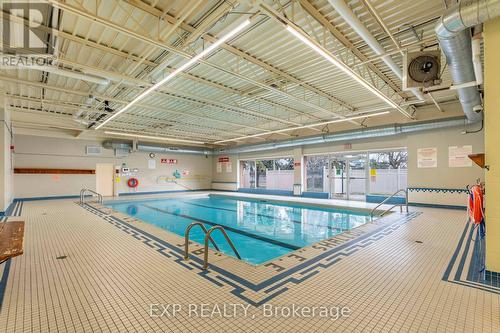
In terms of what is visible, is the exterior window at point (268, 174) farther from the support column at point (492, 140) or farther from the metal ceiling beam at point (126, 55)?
the support column at point (492, 140)

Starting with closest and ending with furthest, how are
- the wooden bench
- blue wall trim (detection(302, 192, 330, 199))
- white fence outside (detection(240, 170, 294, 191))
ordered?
the wooden bench
blue wall trim (detection(302, 192, 330, 199))
white fence outside (detection(240, 170, 294, 191))

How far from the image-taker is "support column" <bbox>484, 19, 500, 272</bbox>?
2.51 meters

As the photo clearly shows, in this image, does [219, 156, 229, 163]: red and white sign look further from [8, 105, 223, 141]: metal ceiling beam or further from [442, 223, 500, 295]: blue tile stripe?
[442, 223, 500, 295]: blue tile stripe

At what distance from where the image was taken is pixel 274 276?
8.71 feet

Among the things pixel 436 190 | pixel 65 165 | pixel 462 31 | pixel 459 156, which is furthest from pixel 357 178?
pixel 65 165

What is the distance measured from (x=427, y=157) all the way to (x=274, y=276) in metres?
7.76

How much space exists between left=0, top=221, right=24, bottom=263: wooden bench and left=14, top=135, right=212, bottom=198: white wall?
905 cm

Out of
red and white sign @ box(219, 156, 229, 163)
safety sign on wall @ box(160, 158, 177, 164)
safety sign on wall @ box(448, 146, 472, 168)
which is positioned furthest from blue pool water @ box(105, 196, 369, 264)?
red and white sign @ box(219, 156, 229, 163)

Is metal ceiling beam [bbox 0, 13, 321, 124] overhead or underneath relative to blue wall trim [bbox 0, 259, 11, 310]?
overhead

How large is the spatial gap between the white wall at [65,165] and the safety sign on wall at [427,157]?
12.2 meters

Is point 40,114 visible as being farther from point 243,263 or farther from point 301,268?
point 301,268

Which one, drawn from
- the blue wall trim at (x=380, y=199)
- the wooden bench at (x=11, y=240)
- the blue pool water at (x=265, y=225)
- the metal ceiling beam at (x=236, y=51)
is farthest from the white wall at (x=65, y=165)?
the blue wall trim at (x=380, y=199)

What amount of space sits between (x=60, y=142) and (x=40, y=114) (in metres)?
2.03

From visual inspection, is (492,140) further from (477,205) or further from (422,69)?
(422,69)
